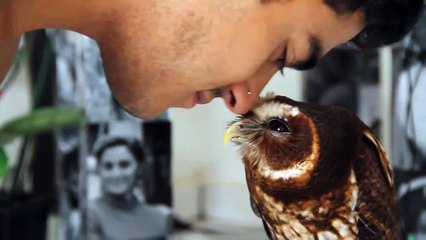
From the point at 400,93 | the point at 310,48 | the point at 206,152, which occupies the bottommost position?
the point at 206,152

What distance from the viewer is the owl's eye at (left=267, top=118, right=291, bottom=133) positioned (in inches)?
19.0

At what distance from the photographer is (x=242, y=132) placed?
50 cm

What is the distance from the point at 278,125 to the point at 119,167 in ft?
1.87

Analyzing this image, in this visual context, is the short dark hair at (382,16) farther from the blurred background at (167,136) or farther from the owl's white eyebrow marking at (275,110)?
the blurred background at (167,136)

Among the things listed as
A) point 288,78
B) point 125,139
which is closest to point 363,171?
point 288,78

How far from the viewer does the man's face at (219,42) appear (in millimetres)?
536

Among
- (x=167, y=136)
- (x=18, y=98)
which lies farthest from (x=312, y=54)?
(x=18, y=98)

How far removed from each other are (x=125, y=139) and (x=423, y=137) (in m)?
0.42

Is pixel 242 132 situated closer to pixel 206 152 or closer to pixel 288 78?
pixel 288 78

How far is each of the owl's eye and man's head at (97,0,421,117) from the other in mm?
35

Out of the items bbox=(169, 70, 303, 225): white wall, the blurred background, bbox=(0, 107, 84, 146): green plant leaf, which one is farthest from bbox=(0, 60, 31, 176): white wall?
bbox=(169, 70, 303, 225): white wall

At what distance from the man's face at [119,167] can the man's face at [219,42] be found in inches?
17.8

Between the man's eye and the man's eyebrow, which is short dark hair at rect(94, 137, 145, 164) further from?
the man's eyebrow

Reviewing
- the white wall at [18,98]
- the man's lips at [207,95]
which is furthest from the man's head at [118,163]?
the man's lips at [207,95]
